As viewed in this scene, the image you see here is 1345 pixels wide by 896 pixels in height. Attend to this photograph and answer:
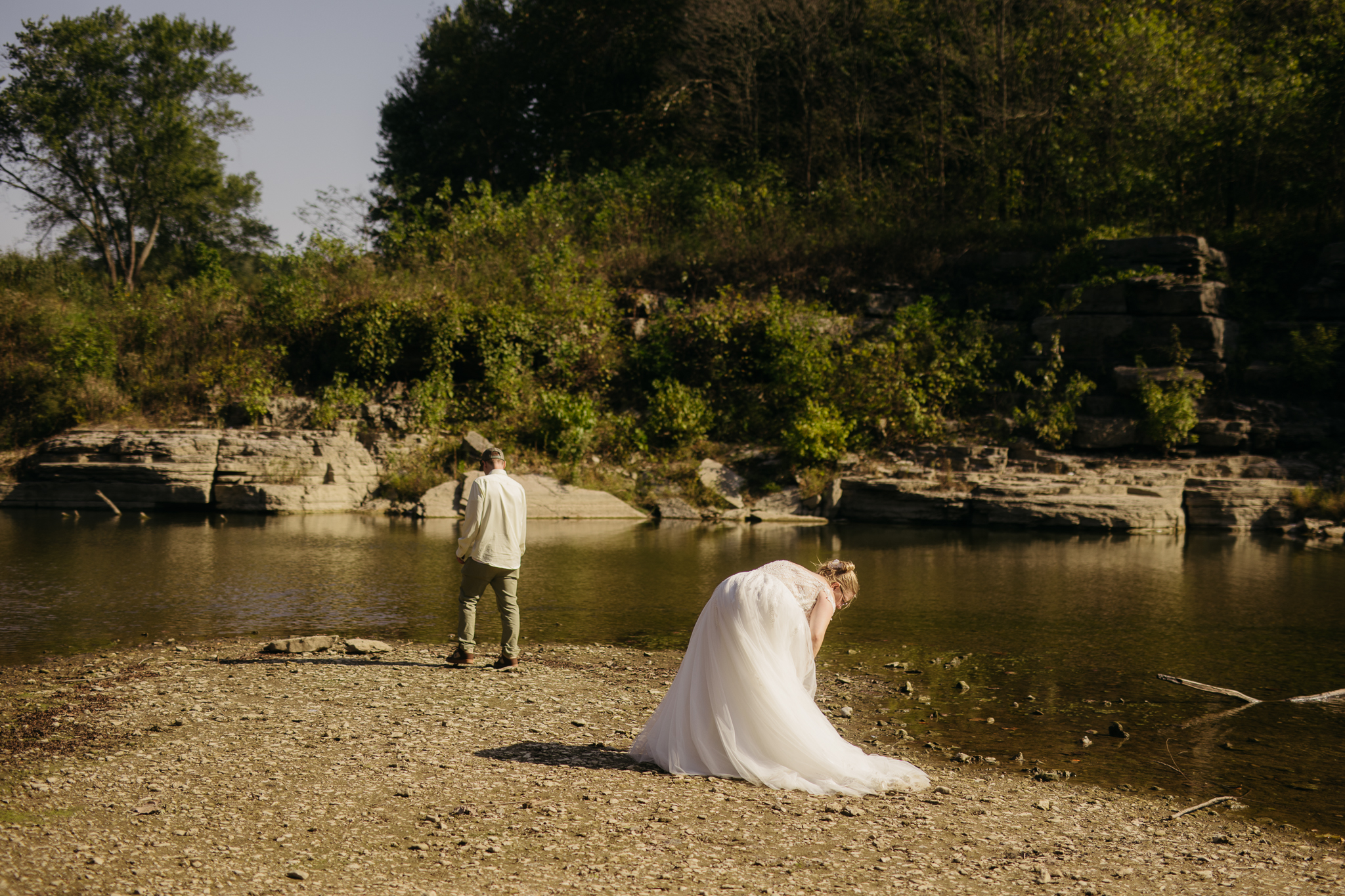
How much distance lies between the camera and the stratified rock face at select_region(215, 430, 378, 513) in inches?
853

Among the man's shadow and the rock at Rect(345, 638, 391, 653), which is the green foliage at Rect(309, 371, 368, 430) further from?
the man's shadow

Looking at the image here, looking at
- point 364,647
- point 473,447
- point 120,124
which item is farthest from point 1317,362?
point 120,124

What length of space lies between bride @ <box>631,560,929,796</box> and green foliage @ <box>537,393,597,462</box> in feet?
60.1

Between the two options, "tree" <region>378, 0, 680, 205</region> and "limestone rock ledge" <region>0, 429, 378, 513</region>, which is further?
"tree" <region>378, 0, 680, 205</region>

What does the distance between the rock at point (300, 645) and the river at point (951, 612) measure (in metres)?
0.98

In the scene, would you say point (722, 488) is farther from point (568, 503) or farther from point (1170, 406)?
point (1170, 406)

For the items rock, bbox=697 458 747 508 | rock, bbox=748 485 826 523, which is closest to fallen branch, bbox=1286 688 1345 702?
rock, bbox=748 485 826 523

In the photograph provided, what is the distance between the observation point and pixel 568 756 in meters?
5.98

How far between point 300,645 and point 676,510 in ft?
46.7

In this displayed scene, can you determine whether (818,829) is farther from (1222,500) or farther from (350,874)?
(1222,500)

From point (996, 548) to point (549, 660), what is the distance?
36.8 feet

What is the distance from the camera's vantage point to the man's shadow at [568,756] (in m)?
5.79

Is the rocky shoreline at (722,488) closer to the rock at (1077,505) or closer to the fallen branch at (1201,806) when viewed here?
the rock at (1077,505)

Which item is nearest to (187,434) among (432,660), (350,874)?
(432,660)
